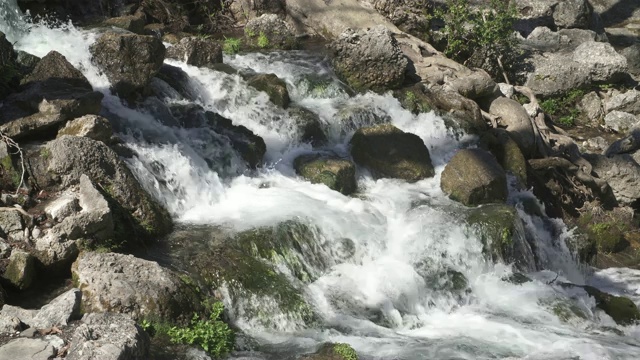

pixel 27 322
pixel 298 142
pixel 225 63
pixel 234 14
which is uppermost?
pixel 234 14

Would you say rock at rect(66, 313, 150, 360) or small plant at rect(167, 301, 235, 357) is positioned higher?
rock at rect(66, 313, 150, 360)

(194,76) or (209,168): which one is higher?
(194,76)

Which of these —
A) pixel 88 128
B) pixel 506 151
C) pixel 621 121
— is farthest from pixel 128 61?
pixel 621 121

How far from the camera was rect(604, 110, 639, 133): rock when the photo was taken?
16375mm

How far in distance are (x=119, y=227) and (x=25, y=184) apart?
122 centimetres

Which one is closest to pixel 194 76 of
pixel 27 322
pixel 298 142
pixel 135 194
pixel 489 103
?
pixel 298 142

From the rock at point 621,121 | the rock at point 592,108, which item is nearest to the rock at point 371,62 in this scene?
the rock at point 592,108

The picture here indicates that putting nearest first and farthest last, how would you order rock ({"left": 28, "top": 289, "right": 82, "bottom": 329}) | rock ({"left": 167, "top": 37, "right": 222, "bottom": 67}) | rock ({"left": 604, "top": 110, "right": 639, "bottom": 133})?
rock ({"left": 28, "top": 289, "right": 82, "bottom": 329}), rock ({"left": 167, "top": 37, "right": 222, "bottom": 67}), rock ({"left": 604, "top": 110, "right": 639, "bottom": 133})

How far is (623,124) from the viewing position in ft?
53.8

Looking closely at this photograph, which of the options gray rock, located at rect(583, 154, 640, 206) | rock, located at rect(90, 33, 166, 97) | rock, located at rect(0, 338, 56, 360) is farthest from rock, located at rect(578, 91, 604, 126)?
rock, located at rect(0, 338, 56, 360)

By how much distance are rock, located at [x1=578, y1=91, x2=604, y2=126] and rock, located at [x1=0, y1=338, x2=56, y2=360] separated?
1398 centimetres

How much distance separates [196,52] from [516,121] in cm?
611

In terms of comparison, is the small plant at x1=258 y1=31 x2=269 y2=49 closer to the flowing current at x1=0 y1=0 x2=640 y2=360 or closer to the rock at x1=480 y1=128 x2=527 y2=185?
the flowing current at x1=0 y1=0 x2=640 y2=360

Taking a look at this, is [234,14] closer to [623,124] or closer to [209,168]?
[209,168]
